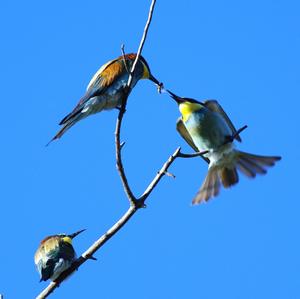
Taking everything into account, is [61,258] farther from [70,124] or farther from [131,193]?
[131,193]

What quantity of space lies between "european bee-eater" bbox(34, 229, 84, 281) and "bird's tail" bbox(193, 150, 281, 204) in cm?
112

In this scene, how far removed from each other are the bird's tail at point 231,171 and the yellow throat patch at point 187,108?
33cm

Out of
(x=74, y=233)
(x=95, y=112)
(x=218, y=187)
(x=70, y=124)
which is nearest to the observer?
(x=218, y=187)

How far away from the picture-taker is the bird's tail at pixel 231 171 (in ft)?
11.1

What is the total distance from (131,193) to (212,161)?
1153 mm

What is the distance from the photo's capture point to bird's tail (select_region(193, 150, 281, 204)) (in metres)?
3.39

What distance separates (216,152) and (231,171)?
0.13 m

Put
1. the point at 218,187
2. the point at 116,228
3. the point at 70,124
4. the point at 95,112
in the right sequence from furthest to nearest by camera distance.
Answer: the point at 95,112, the point at 70,124, the point at 218,187, the point at 116,228

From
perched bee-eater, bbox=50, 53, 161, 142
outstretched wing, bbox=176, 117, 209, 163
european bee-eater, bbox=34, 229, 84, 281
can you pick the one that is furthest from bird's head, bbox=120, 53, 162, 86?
european bee-eater, bbox=34, 229, 84, 281

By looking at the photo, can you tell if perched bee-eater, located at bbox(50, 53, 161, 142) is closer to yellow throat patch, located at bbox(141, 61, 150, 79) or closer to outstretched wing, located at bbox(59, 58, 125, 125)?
outstretched wing, located at bbox(59, 58, 125, 125)

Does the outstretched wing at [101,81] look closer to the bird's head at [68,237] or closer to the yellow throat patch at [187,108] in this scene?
the yellow throat patch at [187,108]

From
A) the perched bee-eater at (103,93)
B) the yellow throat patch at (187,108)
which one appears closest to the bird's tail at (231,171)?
the yellow throat patch at (187,108)

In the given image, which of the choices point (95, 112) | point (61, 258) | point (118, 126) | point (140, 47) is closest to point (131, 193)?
point (118, 126)

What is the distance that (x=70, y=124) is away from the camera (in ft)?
12.2
